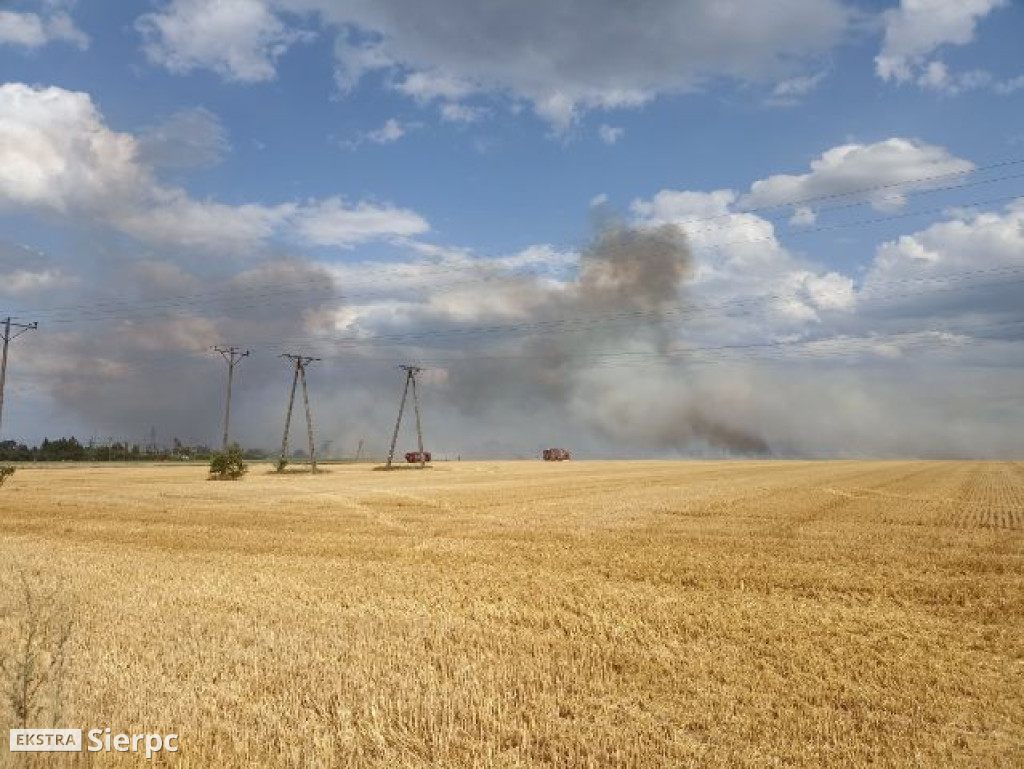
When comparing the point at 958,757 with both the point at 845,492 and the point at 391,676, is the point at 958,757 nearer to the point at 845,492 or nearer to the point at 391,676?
the point at 391,676

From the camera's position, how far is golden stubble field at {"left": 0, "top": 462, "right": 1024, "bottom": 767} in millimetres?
7664

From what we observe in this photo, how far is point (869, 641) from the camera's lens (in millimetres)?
11422

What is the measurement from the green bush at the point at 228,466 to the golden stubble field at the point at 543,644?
41.7 m

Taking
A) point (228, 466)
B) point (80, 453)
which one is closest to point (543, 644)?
point (228, 466)

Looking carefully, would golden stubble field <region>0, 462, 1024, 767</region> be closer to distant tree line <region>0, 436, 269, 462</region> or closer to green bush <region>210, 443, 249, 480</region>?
green bush <region>210, 443, 249, 480</region>

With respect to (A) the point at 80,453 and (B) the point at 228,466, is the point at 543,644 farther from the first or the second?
(A) the point at 80,453

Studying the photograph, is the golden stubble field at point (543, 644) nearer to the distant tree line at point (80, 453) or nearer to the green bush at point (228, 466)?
the green bush at point (228, 466)

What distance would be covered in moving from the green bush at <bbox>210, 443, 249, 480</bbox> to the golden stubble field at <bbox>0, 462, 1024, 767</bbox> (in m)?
41.7

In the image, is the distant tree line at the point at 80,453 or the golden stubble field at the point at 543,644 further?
the distant tree line at the point at 80,453

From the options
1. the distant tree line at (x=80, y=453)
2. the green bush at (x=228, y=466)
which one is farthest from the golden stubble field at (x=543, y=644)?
the distant tree line at (x=80, y=453)

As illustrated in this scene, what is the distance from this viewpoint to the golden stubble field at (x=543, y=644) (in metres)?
7.66

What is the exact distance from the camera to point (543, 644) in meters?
11.2

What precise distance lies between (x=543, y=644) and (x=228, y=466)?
60.6m

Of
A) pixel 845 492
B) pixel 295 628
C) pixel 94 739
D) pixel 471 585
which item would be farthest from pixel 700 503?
pixel 94 739
